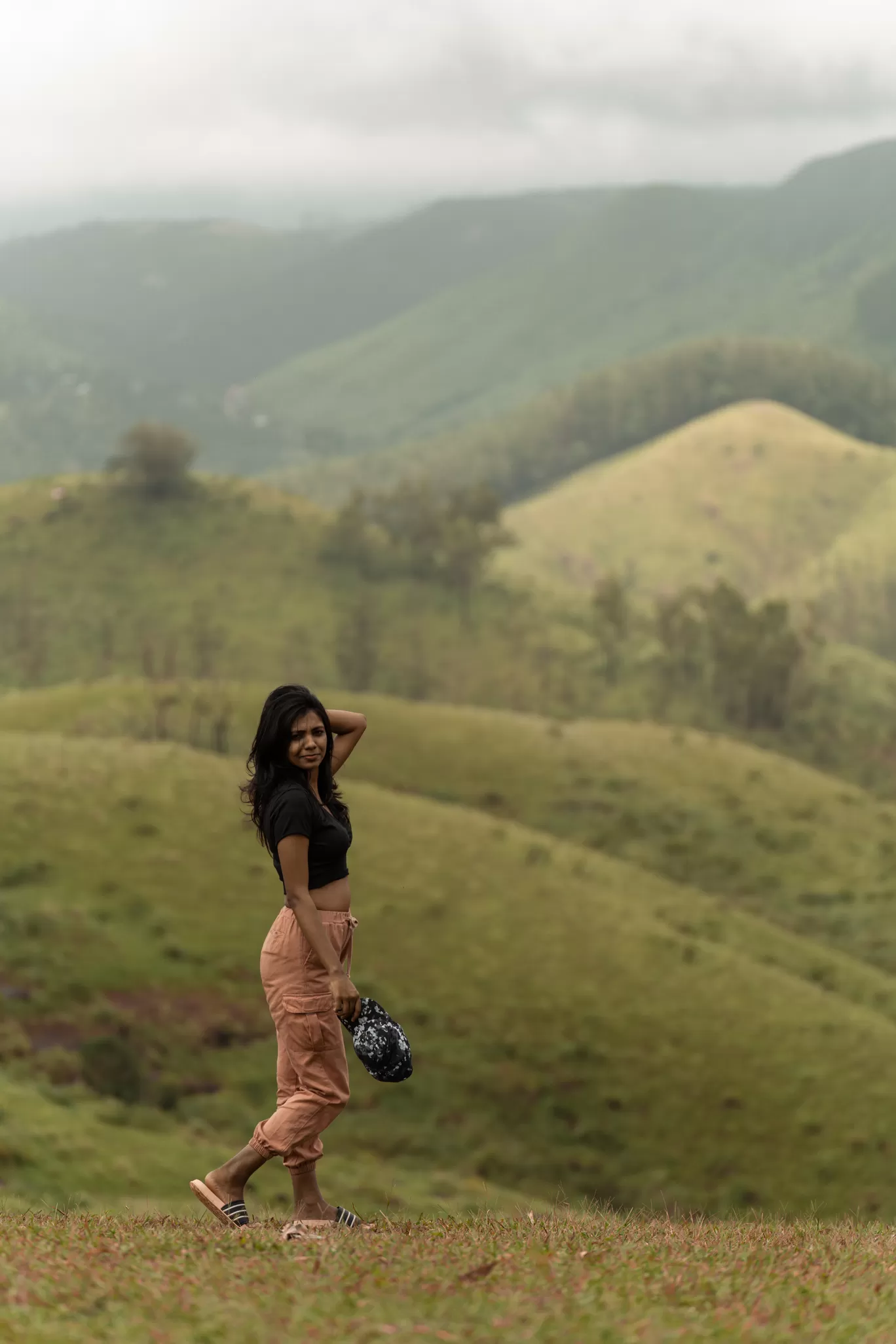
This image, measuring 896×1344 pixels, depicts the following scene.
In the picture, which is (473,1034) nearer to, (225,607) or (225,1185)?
(225,1185)

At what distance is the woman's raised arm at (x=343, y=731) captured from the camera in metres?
11.8

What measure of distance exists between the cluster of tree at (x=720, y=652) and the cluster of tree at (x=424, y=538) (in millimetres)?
14273

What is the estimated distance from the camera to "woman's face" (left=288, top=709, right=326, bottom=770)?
10867mm

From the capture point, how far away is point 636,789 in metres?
65.4

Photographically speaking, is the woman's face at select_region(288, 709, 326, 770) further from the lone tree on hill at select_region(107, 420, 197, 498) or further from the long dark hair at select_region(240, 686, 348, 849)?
the lone tree on hill at select_region(107, 420, 197, 498)

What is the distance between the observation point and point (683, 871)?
59.2m

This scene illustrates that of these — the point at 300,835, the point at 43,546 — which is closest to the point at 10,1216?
the point at 300,835

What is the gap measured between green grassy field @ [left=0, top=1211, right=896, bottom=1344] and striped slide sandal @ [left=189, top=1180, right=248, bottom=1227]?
0.15 m

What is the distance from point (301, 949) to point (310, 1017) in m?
0.52

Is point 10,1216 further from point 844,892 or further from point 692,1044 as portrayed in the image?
point 844,892

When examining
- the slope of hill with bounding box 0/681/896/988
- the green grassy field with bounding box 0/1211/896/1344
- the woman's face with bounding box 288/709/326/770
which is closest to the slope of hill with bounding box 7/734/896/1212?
the slope of hill with bounding box 0/681/896/988

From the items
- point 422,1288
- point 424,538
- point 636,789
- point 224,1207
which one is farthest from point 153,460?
point 422,1288

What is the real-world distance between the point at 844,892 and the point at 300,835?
52031 mm

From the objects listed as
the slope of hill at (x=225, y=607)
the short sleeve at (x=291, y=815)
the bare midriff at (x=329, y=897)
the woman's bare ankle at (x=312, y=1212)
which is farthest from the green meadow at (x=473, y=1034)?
the slope of hill at (x=225, y=607)
